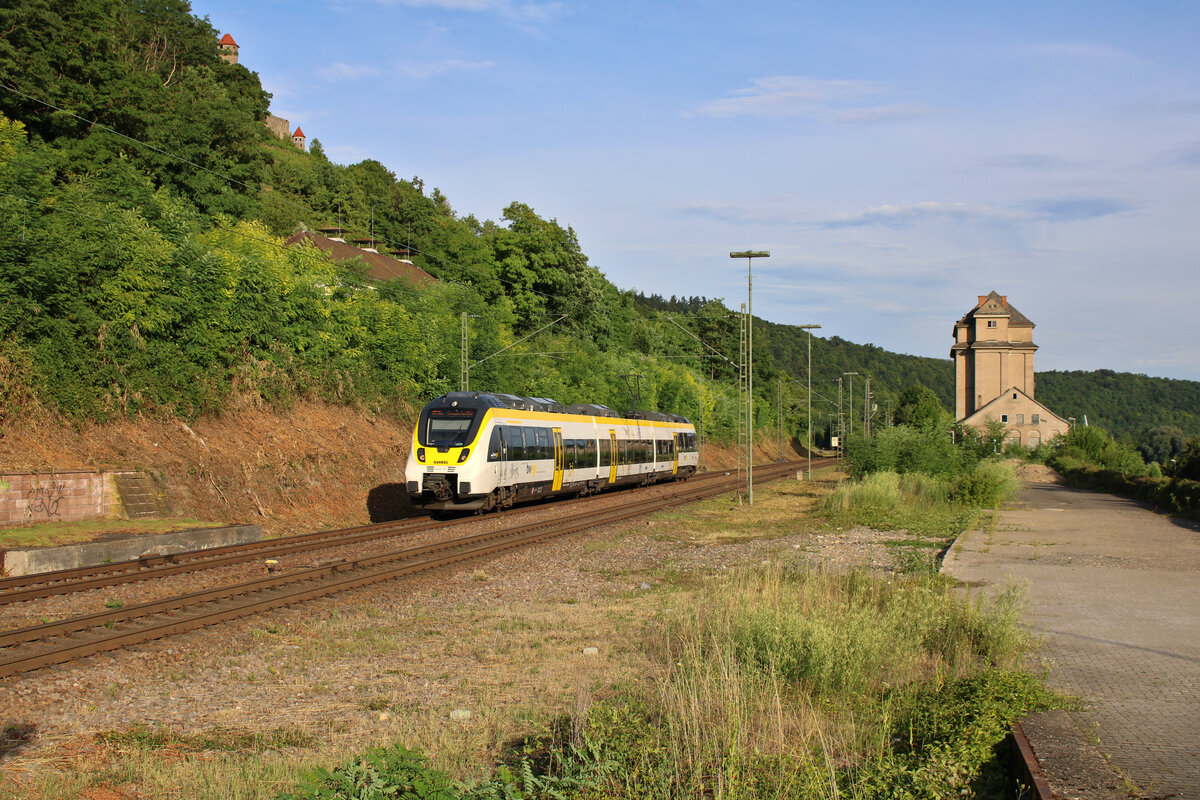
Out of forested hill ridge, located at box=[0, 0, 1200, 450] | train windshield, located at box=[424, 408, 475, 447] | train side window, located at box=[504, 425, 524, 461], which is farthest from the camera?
train side window, located at box=[504, 425, 524, 461]

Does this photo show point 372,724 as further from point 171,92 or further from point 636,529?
point 171,92

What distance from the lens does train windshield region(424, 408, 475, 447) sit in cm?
2284

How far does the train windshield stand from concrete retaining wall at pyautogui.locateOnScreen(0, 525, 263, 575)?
201 inches

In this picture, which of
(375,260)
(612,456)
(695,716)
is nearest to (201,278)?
(612,456)

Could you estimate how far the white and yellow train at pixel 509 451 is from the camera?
22672mm

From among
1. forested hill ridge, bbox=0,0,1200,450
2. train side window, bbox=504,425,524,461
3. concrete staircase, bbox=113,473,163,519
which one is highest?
forested hill ridge, bbox=0,0,1200,450

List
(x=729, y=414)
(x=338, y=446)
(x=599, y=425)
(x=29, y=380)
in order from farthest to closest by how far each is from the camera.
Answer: (x=729, y=414)
(x=599, y=425)
(x=338, y=446)
(x=29, y=380)

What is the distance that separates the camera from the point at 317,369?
30062 millimetres

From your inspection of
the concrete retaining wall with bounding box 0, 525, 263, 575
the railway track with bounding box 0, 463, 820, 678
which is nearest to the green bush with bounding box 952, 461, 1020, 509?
the railway track with bounding box 0, 463, 820, 678

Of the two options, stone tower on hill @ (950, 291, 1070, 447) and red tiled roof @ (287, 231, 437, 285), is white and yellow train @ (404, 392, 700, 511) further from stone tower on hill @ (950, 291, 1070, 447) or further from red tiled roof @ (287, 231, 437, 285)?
stone tower on hill @ (950, 291, 1070, 447)

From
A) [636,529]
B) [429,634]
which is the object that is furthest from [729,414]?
[429,634]

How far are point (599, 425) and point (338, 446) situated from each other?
960 centimetres

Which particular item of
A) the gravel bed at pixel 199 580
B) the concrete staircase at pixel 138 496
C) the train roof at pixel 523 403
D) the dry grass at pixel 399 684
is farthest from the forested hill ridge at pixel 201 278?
the dry grass at pixel 399 684

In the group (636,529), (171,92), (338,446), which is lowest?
(636,529)
